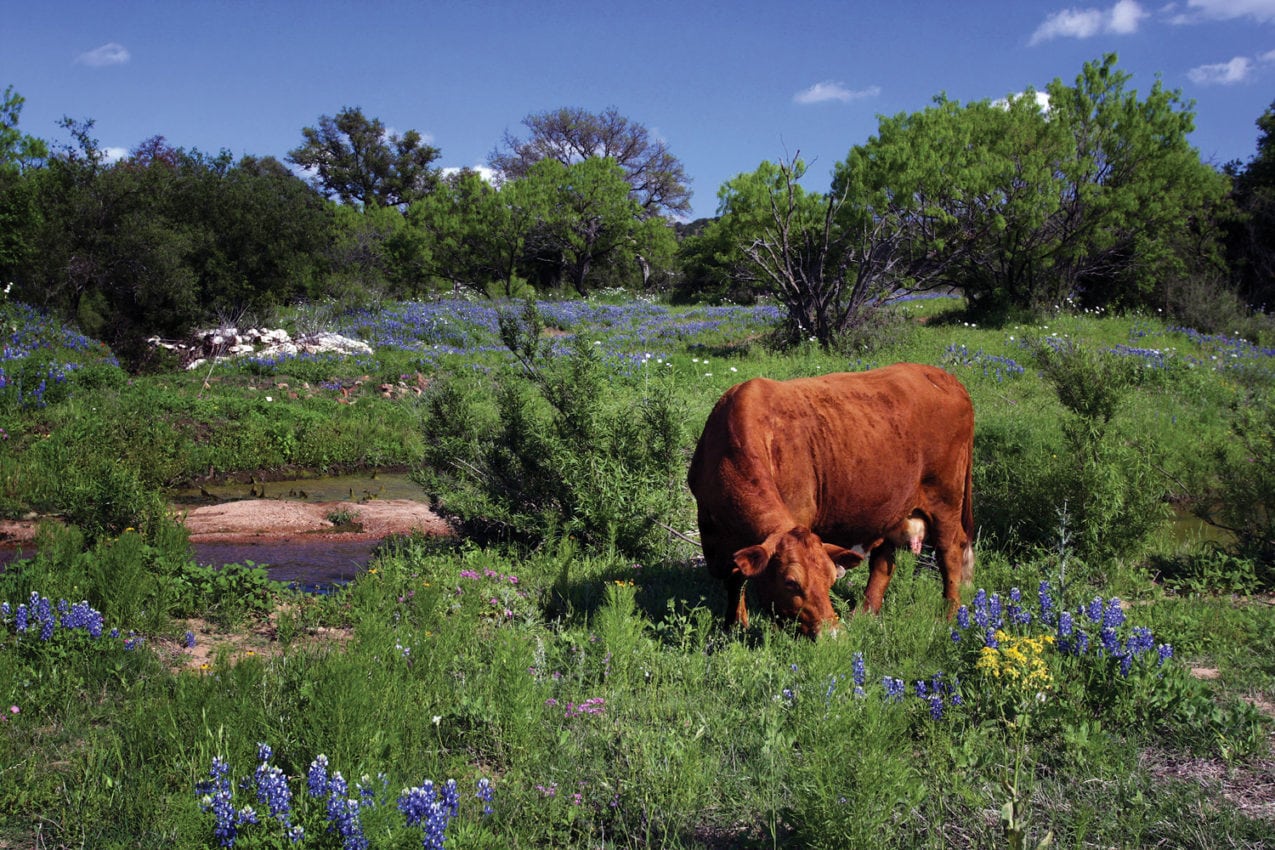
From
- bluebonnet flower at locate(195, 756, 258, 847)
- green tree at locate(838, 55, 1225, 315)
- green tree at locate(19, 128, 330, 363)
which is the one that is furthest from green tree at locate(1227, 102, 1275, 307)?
bluebonnet flower at locate(195, 756, 258, 847)

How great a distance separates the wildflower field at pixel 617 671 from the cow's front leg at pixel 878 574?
24 cm

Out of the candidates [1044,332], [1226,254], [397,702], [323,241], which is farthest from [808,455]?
[1226,254]

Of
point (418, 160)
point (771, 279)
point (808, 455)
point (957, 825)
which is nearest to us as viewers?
point (957, 825)

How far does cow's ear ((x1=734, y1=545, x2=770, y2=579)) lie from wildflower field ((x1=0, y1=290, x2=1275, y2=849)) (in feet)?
1.64

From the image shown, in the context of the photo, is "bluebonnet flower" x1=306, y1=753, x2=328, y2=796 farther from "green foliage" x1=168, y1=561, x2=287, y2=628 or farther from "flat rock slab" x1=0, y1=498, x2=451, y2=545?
"flat rock slab" x1=0, y1=498, x2=451, y2=545

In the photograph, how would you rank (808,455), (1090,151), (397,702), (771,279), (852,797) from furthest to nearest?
(1090,151) → (771,279) → (808,455) → (397,702) → (852,797)

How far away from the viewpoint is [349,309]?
2636 cm

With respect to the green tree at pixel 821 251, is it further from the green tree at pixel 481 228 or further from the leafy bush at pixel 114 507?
the leafy bush at pixel 114 507

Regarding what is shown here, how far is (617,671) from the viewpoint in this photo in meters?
4.88

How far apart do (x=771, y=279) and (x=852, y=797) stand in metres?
18.2

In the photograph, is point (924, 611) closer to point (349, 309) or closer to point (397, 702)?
point (397, 702)

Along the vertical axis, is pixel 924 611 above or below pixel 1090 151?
below

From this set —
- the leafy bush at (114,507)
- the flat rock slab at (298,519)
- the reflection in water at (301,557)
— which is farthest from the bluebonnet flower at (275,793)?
the flat rock slab at (298,519)

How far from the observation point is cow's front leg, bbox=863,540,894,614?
20.8ft
